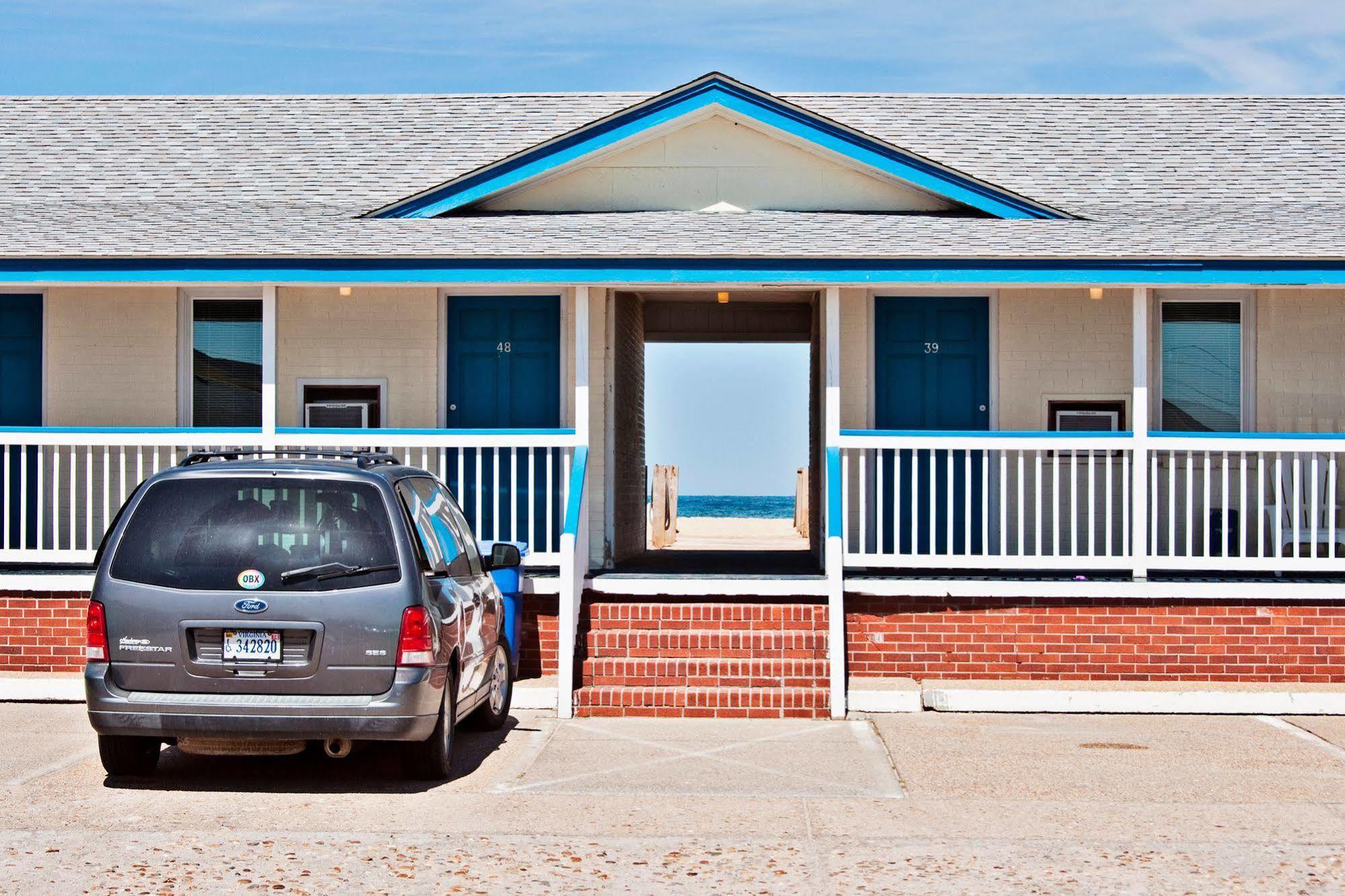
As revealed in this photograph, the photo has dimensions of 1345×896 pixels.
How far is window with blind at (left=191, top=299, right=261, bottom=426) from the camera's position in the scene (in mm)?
13461

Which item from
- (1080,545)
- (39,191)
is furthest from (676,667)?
(39,191)

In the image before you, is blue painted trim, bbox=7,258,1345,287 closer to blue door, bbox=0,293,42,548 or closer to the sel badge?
blue door, bbox=0,293,42,548

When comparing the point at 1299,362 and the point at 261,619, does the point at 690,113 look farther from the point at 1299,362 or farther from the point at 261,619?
the point at 261,619

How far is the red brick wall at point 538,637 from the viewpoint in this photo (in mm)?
11188

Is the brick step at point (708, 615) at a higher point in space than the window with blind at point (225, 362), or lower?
lower

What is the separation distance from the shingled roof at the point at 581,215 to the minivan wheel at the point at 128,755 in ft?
15.2

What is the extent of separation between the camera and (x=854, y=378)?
13.3 meters

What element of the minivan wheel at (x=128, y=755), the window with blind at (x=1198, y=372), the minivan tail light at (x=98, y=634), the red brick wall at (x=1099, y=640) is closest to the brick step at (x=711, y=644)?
the red brick wall at (x=1099, y=640)

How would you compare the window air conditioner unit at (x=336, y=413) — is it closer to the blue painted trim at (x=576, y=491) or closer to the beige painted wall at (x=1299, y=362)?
the blue painted trim at (x=576, y=491)

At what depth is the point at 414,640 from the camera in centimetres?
758

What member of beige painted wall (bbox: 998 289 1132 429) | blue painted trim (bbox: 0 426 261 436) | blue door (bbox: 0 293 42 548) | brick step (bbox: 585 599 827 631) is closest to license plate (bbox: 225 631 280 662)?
brick step (bbox: 585 599 827 631)

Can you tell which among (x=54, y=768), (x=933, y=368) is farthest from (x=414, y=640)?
(x=933, y=368)

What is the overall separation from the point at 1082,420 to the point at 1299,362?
192cm

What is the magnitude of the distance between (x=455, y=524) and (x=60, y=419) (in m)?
6.12
